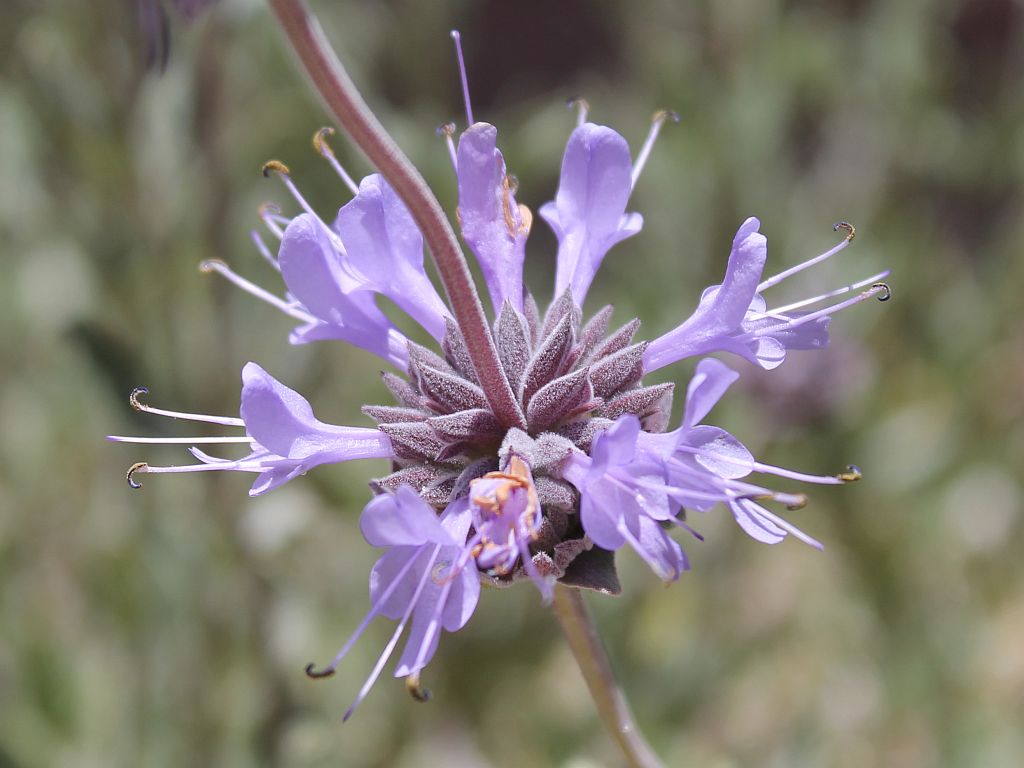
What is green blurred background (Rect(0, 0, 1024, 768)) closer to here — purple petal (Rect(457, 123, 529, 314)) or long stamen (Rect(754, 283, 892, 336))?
purple petal (Rect(457, 123, 529, 314))

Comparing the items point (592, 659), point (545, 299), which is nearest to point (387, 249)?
point (592, 659)

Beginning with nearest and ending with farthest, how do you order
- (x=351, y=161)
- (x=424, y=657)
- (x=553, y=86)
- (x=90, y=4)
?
1. (x=424, y=657)
2. (x=90, y=4)
3. (x=351, y=161)
4. (x=553, y=86)

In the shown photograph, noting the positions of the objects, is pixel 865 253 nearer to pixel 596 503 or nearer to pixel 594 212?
pixel 594 212

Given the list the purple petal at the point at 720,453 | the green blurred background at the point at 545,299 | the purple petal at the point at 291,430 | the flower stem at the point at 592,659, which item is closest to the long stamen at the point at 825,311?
the purple petal at the point at 720,453

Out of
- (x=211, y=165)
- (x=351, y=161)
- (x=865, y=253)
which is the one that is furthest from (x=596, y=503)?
(x=865, y=253)

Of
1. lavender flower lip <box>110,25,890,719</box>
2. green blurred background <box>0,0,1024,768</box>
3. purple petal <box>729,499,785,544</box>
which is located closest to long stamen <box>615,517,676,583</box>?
lavender flower lip <box>110,25,890,719</box>

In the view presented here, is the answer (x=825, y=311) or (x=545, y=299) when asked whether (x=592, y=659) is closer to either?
(x=825, y=311)

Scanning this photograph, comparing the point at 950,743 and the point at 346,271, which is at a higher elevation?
the point at 346,271

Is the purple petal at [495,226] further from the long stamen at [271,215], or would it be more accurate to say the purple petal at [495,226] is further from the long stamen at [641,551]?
the long stamen at [641,551]
